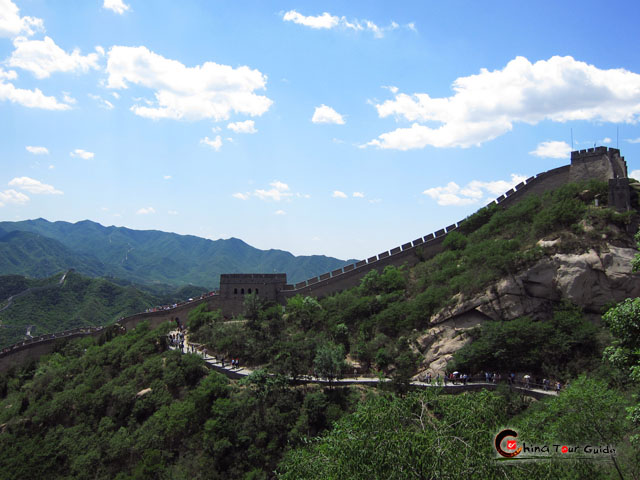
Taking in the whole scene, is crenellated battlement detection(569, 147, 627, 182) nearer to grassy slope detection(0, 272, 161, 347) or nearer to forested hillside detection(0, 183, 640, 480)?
forested hillside detection(0, 183, 640, 480)

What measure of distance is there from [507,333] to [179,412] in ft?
53.7

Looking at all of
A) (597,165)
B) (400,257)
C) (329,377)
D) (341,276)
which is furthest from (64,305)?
(597,165)

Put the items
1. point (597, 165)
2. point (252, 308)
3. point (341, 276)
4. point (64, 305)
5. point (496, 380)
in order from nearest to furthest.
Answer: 1. point (496, 380)
2. point (597, 165)
3. point (252, 308)
4. point (341, 276)
5. point (64, 305)

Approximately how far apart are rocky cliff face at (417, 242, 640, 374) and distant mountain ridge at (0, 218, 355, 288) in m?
107

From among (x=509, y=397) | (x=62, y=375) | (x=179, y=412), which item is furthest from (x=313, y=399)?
(x=62, y=375)

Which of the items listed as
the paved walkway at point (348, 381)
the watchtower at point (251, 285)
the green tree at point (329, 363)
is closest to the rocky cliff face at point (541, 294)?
the paved walkway at point (348, 381)

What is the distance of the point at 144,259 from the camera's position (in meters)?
184

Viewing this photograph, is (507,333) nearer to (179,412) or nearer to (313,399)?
(313,399)

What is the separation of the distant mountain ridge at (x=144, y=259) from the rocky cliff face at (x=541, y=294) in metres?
107

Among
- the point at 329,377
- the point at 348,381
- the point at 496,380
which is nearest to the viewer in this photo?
the point at 496,380

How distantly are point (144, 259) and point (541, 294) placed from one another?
180652 mm

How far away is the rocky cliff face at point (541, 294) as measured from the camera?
21656 mm

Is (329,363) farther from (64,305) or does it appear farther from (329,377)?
(64,305)

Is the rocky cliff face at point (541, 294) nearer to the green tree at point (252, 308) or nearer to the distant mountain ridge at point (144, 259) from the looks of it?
the green tree at point (252, 308)
